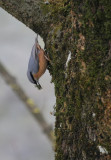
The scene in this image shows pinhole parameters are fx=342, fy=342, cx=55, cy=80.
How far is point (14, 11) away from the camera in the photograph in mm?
2432

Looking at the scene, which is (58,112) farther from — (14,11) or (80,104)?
(14,11)

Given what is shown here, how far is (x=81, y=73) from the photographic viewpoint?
2.02 meters

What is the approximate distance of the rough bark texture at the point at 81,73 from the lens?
75.2 inches

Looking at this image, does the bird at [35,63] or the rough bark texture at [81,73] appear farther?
the bird at [35,63]

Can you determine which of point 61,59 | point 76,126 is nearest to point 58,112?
point 76,126

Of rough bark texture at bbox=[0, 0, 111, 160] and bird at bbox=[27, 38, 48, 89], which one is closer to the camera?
rough bark texture at bbox=[0, 0, 111, 160]

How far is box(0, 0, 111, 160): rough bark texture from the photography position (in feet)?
6.26

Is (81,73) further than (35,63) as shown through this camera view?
No

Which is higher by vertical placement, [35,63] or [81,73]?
[35,63]

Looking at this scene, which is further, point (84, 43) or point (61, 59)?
point (61, 59)

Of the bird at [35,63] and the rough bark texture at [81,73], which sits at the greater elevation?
the bird at [35,63]

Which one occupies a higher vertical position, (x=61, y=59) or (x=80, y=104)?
(x=61, y=59)

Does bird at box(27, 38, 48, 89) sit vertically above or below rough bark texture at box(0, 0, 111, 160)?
above

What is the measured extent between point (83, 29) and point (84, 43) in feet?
Answer: 0.27
